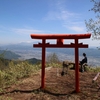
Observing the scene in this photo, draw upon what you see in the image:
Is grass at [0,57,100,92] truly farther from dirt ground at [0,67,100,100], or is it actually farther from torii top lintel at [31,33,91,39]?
torii top lintel at [31,33,91,39]

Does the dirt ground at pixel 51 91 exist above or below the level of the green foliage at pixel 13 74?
below

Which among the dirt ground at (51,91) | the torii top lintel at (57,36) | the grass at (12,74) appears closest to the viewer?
the dirt ground at (51,91)

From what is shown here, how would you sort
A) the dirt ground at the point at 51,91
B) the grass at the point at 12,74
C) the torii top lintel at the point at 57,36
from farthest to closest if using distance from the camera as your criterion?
the grass at the point at 12,74 → the torii top lintel at the point at 57,36 → the dirt ground at the point at 51,91

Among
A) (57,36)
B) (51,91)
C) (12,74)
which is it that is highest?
(57,36)

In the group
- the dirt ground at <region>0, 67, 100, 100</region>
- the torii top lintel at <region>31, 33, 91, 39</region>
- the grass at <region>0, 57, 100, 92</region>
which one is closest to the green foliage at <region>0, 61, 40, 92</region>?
the grass at <region>0, 57, 100, 92</region>

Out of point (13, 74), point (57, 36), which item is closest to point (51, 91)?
point (57, 36)

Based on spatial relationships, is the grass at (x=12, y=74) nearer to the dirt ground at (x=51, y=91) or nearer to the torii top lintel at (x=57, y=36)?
the dirt ground at (x=51, y=91)

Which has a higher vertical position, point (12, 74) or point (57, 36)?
point (57, 36)

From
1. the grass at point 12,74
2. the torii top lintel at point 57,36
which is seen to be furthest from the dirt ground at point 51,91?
the torii top lintel at point 57,36

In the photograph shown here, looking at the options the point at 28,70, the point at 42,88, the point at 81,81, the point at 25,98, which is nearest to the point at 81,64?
the point at 81,81

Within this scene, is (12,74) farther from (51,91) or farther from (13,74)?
(51,91)

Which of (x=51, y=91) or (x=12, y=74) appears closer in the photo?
(x=51, y=91)

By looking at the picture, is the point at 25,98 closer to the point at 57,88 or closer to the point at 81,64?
the point at 57,88

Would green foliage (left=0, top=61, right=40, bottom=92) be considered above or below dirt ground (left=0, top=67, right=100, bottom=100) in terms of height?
above
